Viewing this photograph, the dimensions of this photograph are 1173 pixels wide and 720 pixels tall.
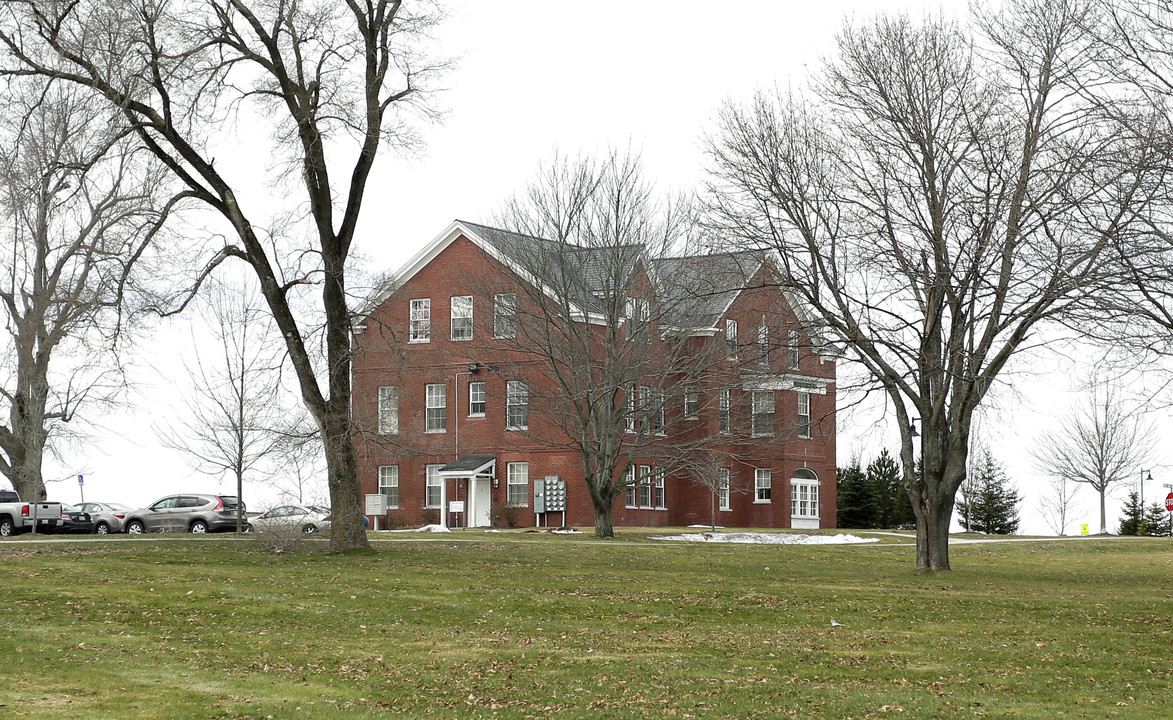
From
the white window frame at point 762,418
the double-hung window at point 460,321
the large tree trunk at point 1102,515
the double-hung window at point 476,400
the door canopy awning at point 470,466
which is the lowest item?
the large tree trunk at point 1102,515

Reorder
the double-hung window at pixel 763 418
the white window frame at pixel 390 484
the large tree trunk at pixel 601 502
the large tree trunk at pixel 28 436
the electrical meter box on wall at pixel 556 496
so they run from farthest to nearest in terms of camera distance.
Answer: the white window frame at pixel 390 484 → the electrical meter box on wall at pixel 556 496 → the large tree trunk at pixel 28 436 → the double-hung window at pixel 763 418 → the large tree trunk at pixel 601 502

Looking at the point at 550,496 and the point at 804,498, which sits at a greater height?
the point at 550,496

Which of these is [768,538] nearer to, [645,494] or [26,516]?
[645,494]

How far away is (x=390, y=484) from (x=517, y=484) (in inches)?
241

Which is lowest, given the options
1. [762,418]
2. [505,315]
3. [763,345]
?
[762,418]

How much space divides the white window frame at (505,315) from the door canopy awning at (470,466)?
26.8 ft

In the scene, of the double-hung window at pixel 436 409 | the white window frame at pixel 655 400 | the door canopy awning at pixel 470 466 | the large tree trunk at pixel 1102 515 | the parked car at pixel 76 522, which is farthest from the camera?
the large tree trunk at pixel 1102 515

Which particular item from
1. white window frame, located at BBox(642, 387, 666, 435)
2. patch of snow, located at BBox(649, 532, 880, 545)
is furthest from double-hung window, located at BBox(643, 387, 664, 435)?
patch of snow, located at BBox(649, 532, 880, 545)

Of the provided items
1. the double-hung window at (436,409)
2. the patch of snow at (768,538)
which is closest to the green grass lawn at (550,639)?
the patch of snow at (768,538)

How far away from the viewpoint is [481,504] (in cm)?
5075

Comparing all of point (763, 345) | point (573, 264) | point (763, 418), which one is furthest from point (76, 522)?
point (763, 345)

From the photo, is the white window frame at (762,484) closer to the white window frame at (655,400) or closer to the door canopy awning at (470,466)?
the door canopy awning at (470,466)

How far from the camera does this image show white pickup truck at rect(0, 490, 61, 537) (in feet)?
139

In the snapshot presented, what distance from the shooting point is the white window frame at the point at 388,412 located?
157 feet
